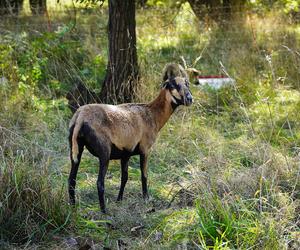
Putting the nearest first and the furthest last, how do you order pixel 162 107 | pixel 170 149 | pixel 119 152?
1. pixel 119 152
2. pixel 162 107
3. pixel 170 149

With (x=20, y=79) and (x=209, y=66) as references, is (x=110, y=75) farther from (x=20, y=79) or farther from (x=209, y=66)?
(x=209, y=66)

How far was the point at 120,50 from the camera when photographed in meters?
8.91

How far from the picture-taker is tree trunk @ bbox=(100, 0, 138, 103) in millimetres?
8852

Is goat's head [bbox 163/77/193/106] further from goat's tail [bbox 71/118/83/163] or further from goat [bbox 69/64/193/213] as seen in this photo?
goat's tail [bbox 71/118/83/163]

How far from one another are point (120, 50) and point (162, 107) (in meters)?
2.58

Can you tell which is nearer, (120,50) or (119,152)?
(119,152)

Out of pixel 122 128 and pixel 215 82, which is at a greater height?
pixel 122 128

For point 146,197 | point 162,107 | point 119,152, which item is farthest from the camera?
point 162,107

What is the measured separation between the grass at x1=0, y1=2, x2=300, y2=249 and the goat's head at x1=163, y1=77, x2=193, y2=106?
565mm

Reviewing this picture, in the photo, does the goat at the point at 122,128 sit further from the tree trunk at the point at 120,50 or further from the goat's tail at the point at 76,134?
the tree trunk at the point at 120,50

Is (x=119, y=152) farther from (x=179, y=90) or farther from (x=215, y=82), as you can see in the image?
(x=215, y=82)

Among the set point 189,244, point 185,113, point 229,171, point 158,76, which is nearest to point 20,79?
point 158,76

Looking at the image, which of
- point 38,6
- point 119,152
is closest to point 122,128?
point 119,152

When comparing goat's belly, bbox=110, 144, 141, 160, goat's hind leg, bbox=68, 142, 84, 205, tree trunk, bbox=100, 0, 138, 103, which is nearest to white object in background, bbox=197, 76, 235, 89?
tree trunk, bbox=100, 0, 138, 103
